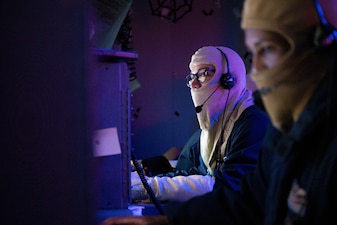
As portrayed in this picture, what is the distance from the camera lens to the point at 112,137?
1144mm

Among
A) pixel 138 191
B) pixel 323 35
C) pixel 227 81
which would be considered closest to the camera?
pixel 323 35

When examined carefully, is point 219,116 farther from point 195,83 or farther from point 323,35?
point 323,35

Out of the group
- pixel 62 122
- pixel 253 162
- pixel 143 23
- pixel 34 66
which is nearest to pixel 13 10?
pixel 34 66

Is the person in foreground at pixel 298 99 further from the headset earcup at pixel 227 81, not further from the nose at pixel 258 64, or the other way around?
the headset earcup at pixel 227 81

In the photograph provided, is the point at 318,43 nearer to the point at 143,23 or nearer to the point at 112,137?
the point at 112,137

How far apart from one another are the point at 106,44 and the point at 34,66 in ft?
1.92

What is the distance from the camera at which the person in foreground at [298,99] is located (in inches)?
32.2

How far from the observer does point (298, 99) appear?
0.87m

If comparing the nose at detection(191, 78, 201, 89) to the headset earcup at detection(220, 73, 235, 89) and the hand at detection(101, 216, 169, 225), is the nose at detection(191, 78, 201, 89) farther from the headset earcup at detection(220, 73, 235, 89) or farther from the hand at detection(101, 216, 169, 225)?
the hand at detection(101, 216, 169, 225)

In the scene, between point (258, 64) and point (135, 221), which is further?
point (135, 221)

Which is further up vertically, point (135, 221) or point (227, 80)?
point (227, 80)

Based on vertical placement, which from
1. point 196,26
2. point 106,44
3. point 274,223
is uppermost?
point 196,26

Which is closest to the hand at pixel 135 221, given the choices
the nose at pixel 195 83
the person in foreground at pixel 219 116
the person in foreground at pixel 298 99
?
the person in foreground at pixel 298 99

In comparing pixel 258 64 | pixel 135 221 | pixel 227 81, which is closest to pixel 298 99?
pixel 258 64
